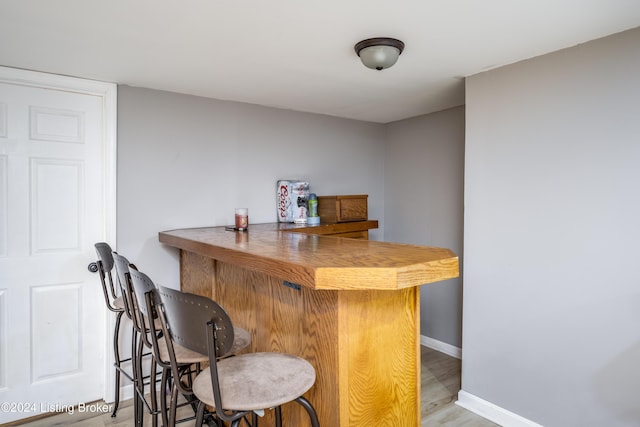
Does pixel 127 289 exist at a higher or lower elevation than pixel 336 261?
lower

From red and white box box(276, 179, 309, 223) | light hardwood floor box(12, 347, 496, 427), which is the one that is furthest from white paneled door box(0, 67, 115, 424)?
red and white box box(276, 179, 309, 223)

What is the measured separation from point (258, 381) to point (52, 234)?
1.92 meters

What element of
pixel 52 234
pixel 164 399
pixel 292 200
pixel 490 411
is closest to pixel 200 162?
pixel 292 200

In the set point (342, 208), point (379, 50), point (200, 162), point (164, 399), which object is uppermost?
point (379, 50)

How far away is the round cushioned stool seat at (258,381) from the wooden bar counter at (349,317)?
0.16 metres

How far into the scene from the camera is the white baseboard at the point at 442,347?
3389 millimetres

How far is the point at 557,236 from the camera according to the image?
6.94 feet

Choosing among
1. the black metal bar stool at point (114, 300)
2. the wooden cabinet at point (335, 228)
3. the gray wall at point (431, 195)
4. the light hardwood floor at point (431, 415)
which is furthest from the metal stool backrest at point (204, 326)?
the gray wall at point (431, 195)

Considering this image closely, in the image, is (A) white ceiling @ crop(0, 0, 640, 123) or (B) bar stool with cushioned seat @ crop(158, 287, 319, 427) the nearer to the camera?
(B) bar stool with cushioned seat @ crop(158, 287, 319, 427)

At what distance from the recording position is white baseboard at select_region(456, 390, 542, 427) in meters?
2.26

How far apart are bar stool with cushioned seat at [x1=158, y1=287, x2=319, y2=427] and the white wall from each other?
1.56m

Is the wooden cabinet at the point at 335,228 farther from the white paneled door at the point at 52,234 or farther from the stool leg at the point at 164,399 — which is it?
the stool leg at the point at 164,399

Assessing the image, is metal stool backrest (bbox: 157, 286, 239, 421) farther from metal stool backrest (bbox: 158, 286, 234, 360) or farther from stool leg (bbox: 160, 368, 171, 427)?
stool leg (bbox: 160, 368, 171, 427)

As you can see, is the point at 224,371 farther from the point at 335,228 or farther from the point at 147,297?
the point at 335,228
